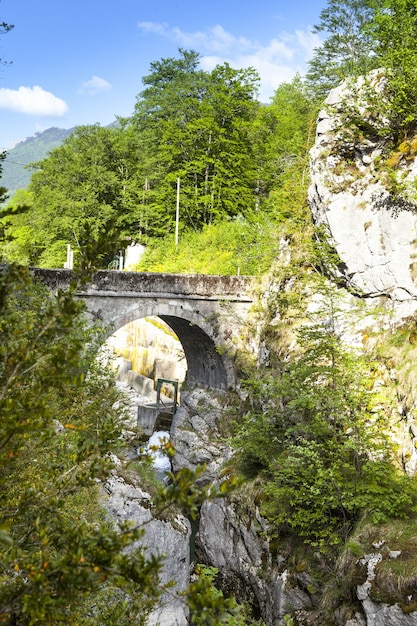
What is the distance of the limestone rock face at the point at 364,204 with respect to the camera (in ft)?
38.9

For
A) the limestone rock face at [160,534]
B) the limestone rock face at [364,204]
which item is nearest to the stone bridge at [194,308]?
the limestone rock face at [364,204]

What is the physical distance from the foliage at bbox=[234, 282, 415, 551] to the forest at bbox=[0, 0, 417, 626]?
45 millimetres

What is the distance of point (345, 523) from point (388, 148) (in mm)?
8734

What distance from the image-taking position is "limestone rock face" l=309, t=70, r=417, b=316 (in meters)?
11.9

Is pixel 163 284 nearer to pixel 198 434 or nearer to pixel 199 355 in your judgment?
pixel 199 355

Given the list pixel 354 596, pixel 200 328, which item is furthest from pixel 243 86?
pixel 354 596

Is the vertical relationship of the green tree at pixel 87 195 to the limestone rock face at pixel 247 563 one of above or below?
above

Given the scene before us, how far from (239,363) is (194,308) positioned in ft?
8.20

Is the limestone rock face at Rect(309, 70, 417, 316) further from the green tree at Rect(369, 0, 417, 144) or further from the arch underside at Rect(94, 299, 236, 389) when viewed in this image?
the arch underside at Rect(94, 299, 236, 389)

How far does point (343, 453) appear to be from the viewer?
949 cm

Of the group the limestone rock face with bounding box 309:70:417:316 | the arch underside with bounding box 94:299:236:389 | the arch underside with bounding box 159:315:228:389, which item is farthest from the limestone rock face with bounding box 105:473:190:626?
the arch underside with bounding box 159:315:228:389

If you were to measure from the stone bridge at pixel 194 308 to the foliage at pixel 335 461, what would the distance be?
632 cm

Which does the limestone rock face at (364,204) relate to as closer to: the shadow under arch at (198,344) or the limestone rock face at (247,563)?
the shadow under arch at (198,344)

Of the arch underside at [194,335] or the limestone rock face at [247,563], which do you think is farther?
the arch underside at [194,335]
